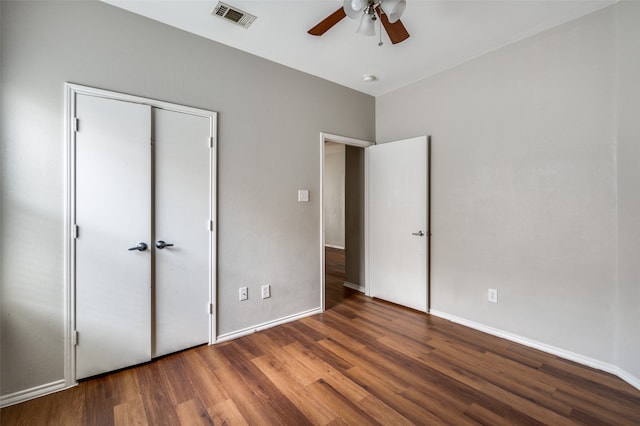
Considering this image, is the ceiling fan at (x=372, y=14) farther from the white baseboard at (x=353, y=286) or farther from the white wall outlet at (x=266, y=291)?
the white baseboard at (x=353, y=286)

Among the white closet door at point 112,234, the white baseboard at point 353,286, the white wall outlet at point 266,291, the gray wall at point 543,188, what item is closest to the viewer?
the white closet door at point 112,234

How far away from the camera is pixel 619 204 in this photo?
6.81ft

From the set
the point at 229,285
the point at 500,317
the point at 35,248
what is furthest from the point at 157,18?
the point at 500,317

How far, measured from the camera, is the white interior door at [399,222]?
329cm

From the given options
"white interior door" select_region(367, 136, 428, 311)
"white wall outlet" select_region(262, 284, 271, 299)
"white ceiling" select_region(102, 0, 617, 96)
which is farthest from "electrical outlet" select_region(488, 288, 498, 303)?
"white ceiling" select_region(102, 0, 617, 96)

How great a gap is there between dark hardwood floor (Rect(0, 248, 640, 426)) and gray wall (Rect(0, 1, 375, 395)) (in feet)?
1.36

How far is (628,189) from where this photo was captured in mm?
2012

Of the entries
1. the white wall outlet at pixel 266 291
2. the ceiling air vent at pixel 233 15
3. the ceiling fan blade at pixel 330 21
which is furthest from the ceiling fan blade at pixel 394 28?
the white wall outlet at pixel 266 291

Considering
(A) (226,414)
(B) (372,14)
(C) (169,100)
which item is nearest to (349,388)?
(A) (226,414)

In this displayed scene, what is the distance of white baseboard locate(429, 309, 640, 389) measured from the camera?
2037 mm

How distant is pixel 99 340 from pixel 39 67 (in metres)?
1.95

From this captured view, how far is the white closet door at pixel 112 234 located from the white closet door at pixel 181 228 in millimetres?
102

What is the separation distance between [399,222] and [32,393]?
3524mm

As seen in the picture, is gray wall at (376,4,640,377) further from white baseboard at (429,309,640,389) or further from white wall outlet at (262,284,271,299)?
white wall outlet at (262,284,271,299)
